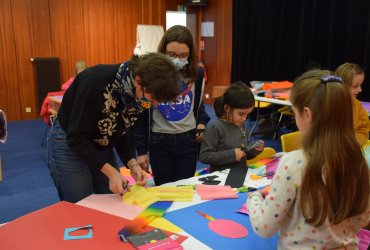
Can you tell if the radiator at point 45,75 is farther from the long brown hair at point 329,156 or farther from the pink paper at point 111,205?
the long brown hair at point 329,156

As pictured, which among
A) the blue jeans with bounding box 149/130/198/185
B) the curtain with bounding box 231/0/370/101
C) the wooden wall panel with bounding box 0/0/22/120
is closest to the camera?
the blue jeans with bounding box 149/130/198/185

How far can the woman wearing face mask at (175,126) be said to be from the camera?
1898mm

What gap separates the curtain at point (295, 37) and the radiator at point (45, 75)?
354cm

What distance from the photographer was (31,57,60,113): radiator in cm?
640

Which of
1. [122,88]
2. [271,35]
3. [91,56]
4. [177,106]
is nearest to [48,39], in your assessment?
[91,56]

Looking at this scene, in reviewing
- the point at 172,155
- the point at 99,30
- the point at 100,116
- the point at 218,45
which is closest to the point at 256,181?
the point at 172,155

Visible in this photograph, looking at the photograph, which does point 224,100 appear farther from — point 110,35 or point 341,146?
point 110,35

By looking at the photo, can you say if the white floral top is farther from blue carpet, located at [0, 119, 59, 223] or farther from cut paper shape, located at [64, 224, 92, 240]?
blue carpet, located at [0, 119, 59, 223]

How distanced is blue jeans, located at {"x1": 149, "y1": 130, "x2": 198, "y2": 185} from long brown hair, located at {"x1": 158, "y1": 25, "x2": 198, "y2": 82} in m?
0.35

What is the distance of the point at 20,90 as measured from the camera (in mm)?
6418

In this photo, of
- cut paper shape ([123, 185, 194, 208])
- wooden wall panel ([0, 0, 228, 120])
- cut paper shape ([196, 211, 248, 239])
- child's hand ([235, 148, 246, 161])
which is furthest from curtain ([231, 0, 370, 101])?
cut paper shape ([196, 211, 248, 239])

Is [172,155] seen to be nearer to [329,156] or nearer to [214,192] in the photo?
[214,192]

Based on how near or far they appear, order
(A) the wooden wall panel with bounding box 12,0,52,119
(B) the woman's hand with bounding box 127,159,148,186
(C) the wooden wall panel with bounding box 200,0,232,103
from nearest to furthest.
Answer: (B) the woman's hand with bounding box 127,159,148,186
(A) the wooden wall panel with bounding box 12,0,52,119
(C) the wooden wall panel with bounding box 200,0,232,103

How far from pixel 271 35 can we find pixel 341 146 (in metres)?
5.88
